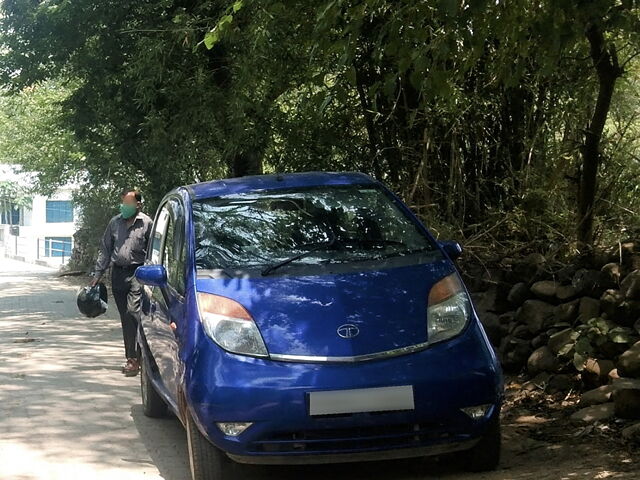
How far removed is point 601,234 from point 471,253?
1288 millimetres

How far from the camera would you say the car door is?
18.6ft

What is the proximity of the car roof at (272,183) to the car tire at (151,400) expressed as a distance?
159 cm

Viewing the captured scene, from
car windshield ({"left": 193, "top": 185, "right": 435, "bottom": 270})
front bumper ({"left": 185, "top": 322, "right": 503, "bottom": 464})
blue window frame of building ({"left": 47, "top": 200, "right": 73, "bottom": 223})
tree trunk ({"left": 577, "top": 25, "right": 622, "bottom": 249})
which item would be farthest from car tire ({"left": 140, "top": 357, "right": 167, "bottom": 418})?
blue window frame of building ({"left": 47, "top": 200, "right": 73, "bottom": 223})

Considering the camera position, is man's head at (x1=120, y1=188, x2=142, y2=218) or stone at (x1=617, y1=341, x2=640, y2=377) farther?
man's head at (x1=120, y1=188, x2=142, y2=218)

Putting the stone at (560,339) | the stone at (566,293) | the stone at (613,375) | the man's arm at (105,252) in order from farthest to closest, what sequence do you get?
1. the man's arm at (105,252)
2. the stone at (566,293)
3. the stone at (560,339)
4. the stone at (613,375)

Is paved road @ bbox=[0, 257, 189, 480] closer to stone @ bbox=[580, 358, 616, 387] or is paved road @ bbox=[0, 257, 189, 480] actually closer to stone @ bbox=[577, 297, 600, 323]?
stone @ bbox=[580, 358, 616, 387]

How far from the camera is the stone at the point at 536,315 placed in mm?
7934

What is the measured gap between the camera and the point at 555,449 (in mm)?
5949

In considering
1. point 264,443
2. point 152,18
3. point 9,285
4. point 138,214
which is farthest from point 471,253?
point 9,285

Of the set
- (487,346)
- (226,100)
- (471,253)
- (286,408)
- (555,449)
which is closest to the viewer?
(286,408)

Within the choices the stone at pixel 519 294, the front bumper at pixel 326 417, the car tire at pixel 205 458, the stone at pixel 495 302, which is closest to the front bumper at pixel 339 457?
the front bumper at pixel 326 417

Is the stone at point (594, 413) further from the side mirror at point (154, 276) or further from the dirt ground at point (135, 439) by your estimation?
the side mirror at point (154, 276)

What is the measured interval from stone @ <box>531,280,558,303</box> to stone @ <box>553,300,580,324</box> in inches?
9.6

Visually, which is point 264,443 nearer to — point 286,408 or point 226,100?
point 286,408
